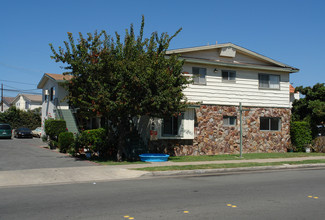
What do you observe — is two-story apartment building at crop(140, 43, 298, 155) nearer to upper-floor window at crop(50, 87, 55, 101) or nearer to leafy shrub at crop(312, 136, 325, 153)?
leafy shrub at crop(312, 136, 325, 153)

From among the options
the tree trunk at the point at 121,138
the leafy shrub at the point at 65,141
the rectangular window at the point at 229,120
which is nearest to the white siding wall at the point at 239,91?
the rectangular window at the point at 229,120

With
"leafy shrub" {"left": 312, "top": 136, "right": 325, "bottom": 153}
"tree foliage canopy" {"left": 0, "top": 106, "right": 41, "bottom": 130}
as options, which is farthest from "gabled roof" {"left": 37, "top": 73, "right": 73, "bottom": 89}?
"leafy shrub" {"left": 312, "top": 136, "right": 325, "bottom": 153}

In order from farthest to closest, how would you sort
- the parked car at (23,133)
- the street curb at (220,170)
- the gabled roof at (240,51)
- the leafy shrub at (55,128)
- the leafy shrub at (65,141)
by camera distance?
1. the parked car at (23,133)
2. the leafy shrub at (55,128)
3. the leafy shrub at (65,141)
4. the gabled roof at (240,51)
5. the street curb at (220,170)

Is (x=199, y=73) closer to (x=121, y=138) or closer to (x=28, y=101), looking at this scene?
(x=121, y=138)

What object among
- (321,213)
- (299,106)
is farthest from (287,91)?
(321,213)

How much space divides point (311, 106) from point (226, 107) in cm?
711

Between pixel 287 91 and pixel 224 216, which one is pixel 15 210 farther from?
pixel 287 91

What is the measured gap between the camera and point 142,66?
14.8m

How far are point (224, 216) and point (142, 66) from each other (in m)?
9.36

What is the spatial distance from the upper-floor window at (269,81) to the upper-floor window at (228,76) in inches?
79.1

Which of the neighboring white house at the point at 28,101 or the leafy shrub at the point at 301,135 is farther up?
the neighboring white house at the point at 28,101

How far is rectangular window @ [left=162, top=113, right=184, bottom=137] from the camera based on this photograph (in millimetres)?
19438

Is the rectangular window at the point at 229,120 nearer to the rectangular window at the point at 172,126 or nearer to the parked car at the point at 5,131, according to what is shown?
the rectangular window at the point at 172,126

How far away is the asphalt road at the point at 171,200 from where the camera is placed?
6695 mm
